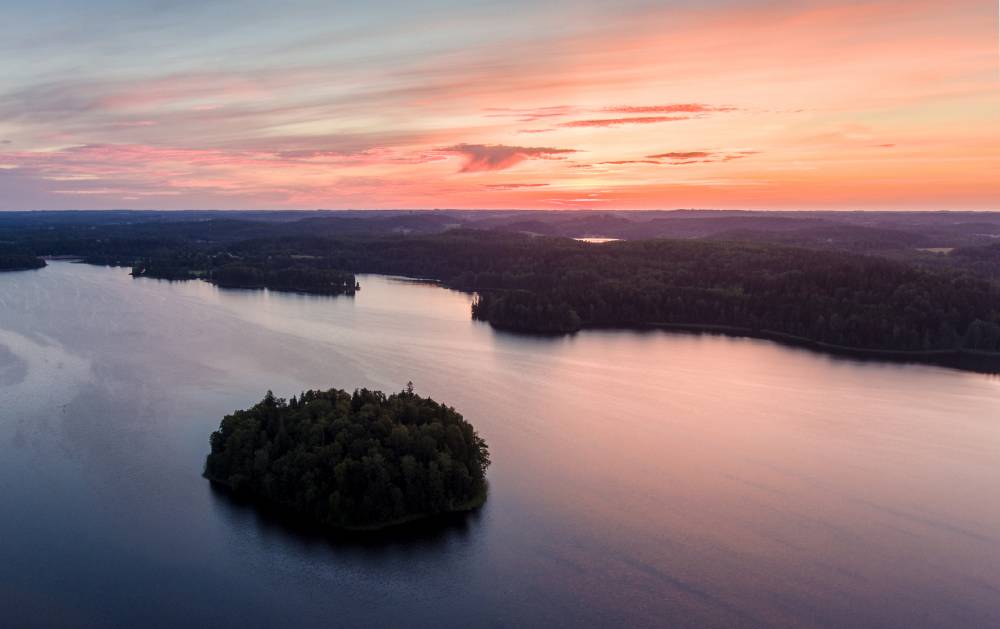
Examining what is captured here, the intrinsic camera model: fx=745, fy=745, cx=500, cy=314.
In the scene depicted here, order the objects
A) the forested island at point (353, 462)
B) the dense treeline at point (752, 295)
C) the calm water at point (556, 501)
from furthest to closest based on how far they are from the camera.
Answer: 1. the dense treeline at point (752, 295)
2. the forested island at point (353, 462)
3. the calm water at point (556, 501)

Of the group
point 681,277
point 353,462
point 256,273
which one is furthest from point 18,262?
point 353,462

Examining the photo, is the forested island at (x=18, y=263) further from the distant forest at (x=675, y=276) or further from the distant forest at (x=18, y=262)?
the distant forest at (x=675, y=276)

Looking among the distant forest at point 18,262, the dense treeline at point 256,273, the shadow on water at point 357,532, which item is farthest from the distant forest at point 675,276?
the shadow on water at point 357,532

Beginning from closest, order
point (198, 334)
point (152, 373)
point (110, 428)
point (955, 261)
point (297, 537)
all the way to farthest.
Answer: point (297, 537) < point (110, 428) < point (152, 373) < point (198, 334) < point (955, 261)

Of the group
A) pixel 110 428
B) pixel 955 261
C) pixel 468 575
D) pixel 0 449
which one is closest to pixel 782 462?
pixel 468 575

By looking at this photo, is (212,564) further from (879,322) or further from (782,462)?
(879,322)
